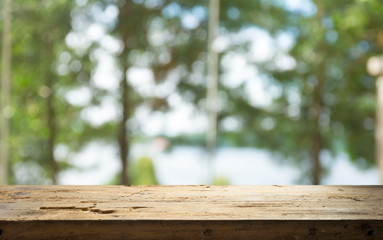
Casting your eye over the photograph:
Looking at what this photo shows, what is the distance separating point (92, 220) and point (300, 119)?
387 centimetres

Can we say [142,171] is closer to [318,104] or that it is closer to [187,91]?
[187,91]

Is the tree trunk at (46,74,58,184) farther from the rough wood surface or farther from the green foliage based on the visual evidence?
the rough wood surface

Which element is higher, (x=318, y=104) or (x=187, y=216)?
(x=318, y=104)

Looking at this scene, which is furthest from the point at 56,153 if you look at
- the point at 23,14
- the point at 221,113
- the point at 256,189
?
the point at 256,189

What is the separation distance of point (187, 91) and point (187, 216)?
336cm

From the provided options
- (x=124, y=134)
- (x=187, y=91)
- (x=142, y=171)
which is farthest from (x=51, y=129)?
(x=187, y=91)

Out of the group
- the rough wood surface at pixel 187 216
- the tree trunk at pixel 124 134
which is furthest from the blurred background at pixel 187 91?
the rough wood surface at pixel 187 216

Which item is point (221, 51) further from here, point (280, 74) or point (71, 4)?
point (71, 4)

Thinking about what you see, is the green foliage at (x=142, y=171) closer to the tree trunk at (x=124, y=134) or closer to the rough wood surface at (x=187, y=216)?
the tree trunk at (x=124, y=134)

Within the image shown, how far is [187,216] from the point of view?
40 centimetres

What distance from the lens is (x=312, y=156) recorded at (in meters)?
4.01

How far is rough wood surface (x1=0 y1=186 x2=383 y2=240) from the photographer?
39cm

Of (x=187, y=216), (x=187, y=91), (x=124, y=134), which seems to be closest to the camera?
(x=187, y=216)

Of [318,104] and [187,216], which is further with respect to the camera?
[318,104]
